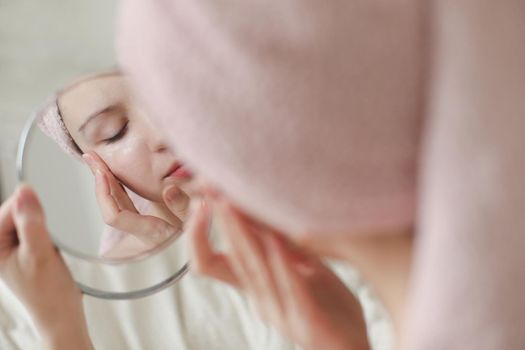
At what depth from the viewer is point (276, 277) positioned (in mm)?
468

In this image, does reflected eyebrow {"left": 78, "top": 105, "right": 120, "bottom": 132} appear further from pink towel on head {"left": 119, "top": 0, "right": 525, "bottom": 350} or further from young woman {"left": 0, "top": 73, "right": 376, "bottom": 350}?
pink towel on head {"left": 119, "top": 0, "right": 525, "bottom": 350}

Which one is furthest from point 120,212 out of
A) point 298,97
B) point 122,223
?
point 298,97

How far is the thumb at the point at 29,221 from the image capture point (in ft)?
1.62

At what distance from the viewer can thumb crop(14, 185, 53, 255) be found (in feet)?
1.62

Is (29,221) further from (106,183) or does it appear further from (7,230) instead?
(106,183)

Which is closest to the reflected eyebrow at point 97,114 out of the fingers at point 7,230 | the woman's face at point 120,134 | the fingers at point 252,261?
the woman's face at point 120,134

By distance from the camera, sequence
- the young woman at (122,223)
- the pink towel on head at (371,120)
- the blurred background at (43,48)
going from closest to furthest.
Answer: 1. the pink towel on head at (371,120)
2. the young woman at (122,223)
3. the blurred background at (43,48)

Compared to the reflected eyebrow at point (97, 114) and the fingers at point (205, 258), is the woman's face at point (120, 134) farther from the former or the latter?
the fingers at point (205, 258)

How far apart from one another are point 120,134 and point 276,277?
0.26 meters

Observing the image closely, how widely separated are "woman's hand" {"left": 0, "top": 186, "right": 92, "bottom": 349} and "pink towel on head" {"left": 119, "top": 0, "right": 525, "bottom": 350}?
19 centimetres

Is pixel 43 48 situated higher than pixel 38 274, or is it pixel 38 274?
pixel 43 48

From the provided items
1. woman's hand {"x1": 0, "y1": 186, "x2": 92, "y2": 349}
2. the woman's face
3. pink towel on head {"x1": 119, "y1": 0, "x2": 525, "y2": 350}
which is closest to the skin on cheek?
the woman's face

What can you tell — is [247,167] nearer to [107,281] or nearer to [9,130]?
[107,281]

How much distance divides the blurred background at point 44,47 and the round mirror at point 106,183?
292mm
